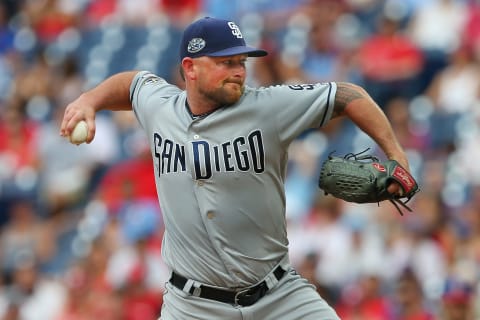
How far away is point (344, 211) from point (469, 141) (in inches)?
45.0

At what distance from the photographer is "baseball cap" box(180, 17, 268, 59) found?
5258mm

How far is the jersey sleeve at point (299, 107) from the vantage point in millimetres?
5203

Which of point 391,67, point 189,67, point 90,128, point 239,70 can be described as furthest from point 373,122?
point 391,67

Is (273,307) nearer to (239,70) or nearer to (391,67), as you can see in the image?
(239,70)

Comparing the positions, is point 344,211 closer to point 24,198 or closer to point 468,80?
point 468,80

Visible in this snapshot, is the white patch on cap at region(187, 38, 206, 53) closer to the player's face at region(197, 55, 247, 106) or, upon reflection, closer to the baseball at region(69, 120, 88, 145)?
the player's face at region(197, 55, 247, 106)

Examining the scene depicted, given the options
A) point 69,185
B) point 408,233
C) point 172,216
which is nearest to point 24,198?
point 69,185

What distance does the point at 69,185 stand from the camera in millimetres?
11578

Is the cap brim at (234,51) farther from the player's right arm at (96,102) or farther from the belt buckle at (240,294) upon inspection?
the belt buckle at (240,294)

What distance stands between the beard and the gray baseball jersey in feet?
0.13

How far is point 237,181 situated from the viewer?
5258 mm

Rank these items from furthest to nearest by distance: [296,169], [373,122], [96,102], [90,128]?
[296,169] < [96,102] < [90,128] < [373,122]

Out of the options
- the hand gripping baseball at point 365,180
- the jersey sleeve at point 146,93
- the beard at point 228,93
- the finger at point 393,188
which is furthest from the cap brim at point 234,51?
the finger at point 393,188

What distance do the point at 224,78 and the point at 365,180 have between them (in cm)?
82
